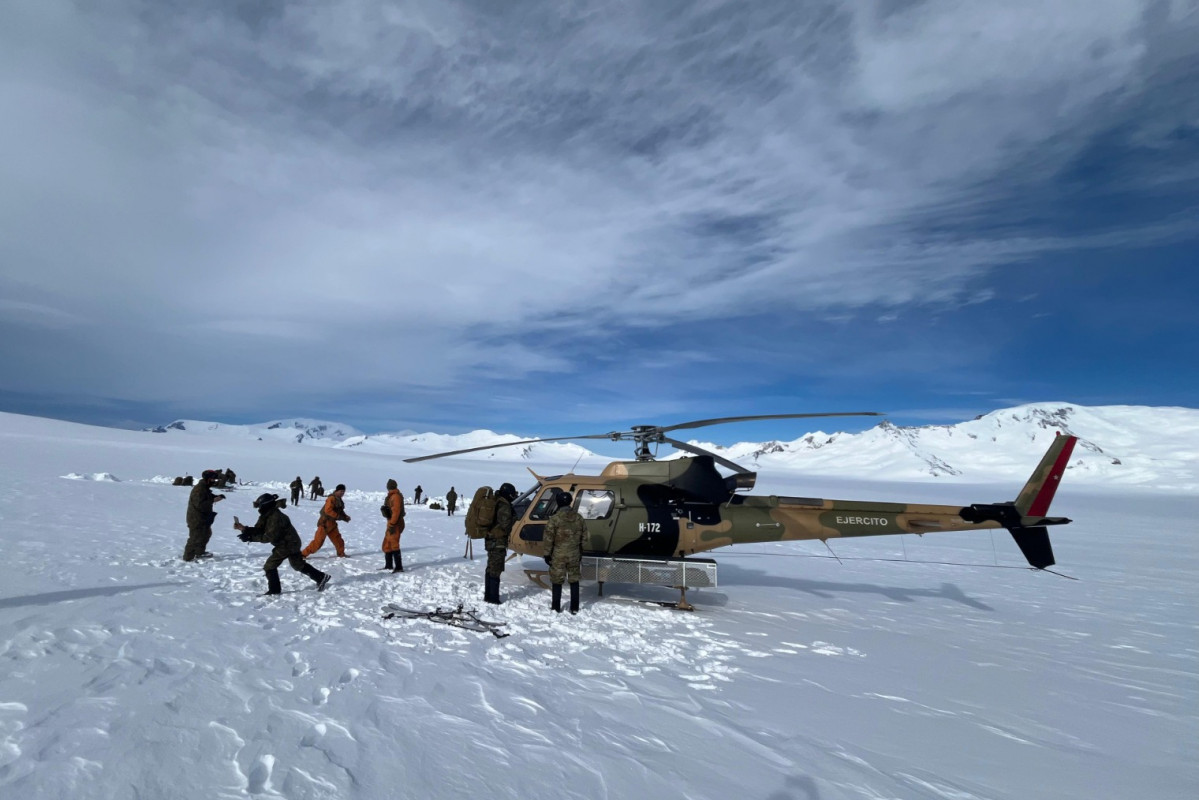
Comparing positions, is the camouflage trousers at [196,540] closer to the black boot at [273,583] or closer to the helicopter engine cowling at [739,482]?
the black boot at [273,583]

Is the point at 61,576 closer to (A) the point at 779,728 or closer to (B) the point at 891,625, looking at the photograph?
(A) the point at 779,728

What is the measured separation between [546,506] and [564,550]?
1.57 metres

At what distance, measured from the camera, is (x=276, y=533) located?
7.54 metres

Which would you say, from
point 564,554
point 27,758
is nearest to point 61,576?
point 27,758

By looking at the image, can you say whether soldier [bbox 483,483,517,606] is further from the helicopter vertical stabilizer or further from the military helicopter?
the helicopter vertical stabilizer

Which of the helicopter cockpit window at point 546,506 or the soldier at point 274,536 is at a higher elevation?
the helicopter cockpit window at point 546,506

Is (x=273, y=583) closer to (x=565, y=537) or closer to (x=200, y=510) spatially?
(x=200, y=510)

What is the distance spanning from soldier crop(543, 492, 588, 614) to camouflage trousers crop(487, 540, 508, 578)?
74 centimetres

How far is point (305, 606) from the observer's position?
739 centimetres

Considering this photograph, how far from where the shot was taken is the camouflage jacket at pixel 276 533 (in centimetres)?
738

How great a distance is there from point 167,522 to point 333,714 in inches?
545

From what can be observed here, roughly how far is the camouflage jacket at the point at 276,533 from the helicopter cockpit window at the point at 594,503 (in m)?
4.43

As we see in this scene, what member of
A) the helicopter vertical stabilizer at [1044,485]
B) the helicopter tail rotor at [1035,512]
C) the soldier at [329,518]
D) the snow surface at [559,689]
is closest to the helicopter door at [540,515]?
the snow surface at [559,689]

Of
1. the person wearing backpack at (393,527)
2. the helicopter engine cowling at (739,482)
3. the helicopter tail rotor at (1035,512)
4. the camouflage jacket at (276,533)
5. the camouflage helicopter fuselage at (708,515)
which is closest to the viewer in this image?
the camouflage jacket at (276,533)
